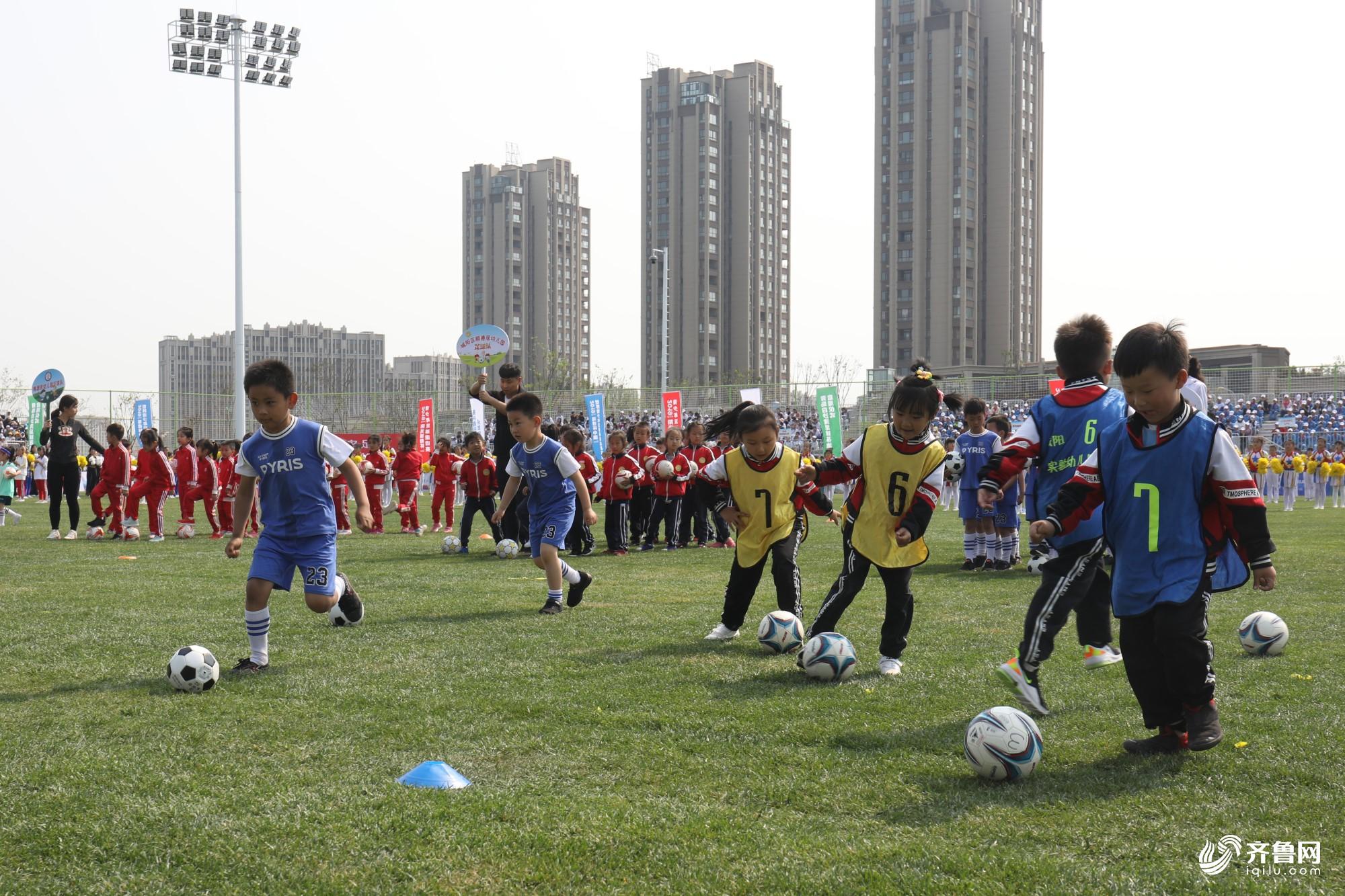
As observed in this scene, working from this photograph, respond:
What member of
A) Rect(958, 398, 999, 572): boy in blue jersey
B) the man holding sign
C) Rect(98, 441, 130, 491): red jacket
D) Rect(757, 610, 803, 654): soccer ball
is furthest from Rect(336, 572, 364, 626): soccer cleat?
Rect(98, 441, 130, 491): red jacket

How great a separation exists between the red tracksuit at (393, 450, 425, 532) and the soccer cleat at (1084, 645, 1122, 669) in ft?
51.3

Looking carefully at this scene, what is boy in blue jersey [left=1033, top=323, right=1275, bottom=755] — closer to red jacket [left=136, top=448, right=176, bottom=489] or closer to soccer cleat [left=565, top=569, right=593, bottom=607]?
soccer cleat [left=565, top=569, right=593, bottom=607]

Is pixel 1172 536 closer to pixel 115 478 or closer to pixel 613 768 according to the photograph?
pixel 613 768

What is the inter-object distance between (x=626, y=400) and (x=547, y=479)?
3129cm

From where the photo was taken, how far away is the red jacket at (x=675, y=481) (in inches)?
666

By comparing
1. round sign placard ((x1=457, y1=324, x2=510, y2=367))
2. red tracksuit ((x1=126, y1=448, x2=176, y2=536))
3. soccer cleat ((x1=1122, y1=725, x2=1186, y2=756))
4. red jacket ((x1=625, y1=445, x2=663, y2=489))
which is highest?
round sign placard ((x1=457, y1=324, x2=510, y2=367))

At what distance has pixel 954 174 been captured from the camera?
312ft

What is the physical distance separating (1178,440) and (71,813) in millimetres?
4488

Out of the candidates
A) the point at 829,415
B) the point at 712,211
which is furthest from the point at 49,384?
the point at 712,211

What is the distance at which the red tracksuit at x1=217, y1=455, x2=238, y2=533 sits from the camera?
18625 mm

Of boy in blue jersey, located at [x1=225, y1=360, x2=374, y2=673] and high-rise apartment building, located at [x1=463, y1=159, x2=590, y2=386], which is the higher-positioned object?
high-rise apartment building, located at [x1=463, y1=159, x2=590, y2=386]

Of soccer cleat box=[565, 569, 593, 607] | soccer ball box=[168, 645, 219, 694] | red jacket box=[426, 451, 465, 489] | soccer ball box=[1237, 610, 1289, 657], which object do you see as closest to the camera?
soccer ball box=[168, 645, 219, 694]

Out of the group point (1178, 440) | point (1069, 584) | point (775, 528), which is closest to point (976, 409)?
point (775, 528)

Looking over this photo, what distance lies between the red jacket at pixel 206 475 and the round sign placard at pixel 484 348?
4.94m
